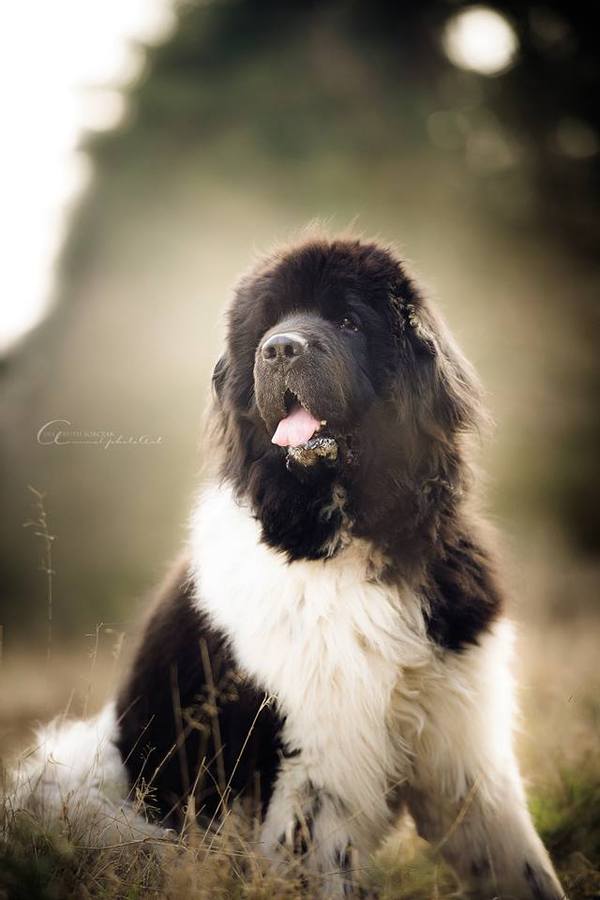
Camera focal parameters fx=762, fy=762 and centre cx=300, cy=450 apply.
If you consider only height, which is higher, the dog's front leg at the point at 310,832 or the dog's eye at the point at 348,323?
the dog's eye at the point at 348,323

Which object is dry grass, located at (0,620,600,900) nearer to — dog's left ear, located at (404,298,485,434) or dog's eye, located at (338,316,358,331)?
dog's left ear, located at (404,298,485,434)

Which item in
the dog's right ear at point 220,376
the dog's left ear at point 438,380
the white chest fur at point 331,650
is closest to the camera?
the white chest fur at point 331,650

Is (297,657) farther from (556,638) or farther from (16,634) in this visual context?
(16,634)

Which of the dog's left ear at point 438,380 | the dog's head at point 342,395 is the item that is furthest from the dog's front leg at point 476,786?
the dog's left ear at point 438,380

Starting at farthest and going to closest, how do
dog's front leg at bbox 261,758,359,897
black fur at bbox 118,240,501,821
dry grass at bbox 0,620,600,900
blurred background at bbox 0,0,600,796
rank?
blurred background at bbox 0,0,600,796 → black fur at bbox 118,240,501,821 → dog's front leg at bbox 261,758,359,897 → dry grass at bbox 0,620,600,900

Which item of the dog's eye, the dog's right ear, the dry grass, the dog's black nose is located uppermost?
the dog's eye

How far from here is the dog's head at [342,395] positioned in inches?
114

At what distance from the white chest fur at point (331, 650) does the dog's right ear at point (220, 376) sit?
0.76 meters

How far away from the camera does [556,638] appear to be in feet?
22.5

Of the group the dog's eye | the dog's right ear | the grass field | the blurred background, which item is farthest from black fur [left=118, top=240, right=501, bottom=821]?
the blurred background

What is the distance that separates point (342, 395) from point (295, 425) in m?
0.21

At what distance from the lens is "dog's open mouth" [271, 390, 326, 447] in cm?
289

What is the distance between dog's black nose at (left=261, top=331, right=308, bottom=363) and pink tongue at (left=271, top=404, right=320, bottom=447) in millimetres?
234

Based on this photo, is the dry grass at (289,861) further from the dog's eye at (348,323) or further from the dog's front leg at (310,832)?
the dog's eye at (348,323)
